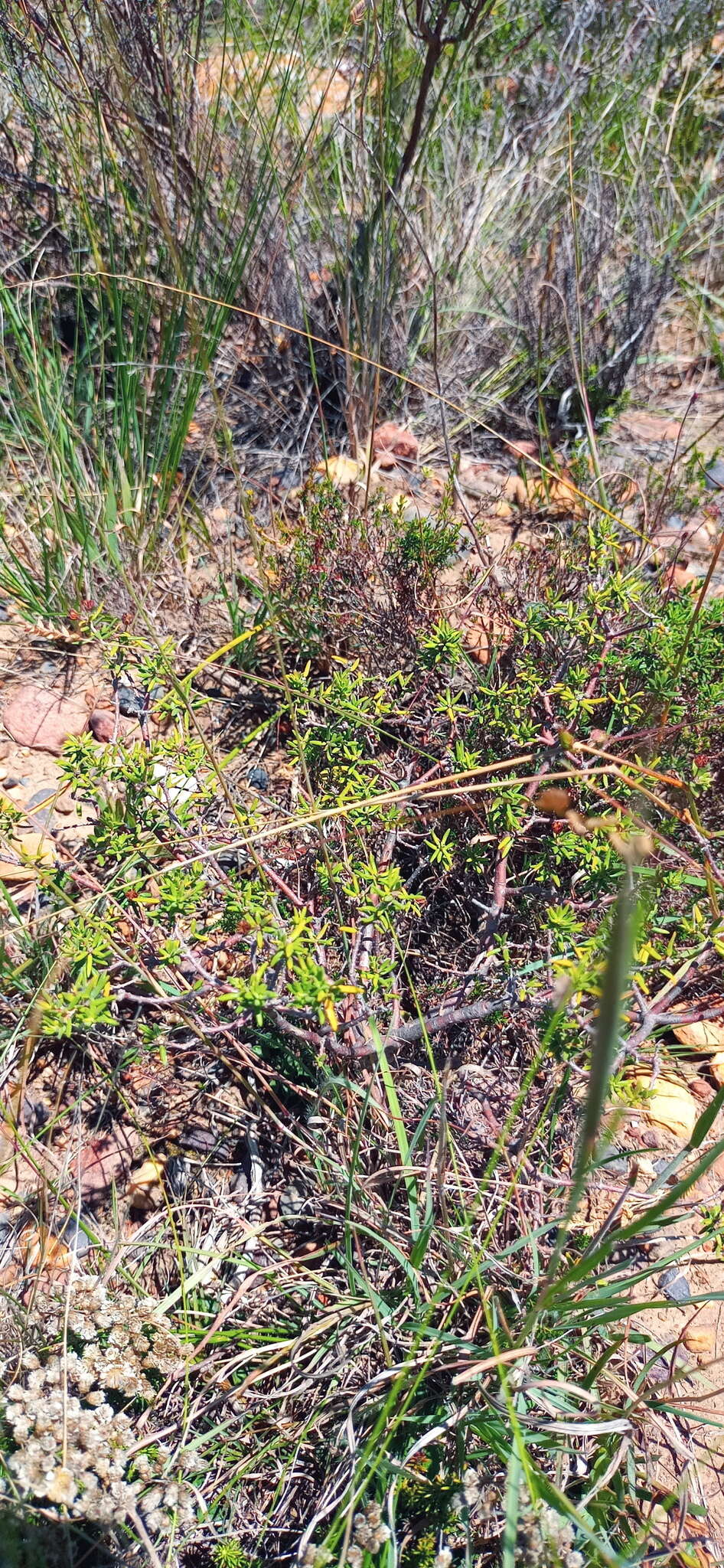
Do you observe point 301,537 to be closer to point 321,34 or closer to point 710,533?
point 710,533

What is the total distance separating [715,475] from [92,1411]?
2723 millimetres

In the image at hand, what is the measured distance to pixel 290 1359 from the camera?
4.40 ft

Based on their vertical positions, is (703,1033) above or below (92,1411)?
above

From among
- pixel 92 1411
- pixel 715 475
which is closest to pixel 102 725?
pixel 92 1411

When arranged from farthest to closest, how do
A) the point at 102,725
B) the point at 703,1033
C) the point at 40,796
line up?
the point at 102,725, the point at 40,796, the point at 703,1033

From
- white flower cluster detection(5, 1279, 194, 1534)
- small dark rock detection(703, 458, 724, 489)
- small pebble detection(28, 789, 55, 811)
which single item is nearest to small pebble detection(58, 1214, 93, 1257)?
white flower cluster detection(5, 1279, 194, 1534)

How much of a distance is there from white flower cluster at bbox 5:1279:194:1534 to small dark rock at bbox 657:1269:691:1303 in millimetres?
790

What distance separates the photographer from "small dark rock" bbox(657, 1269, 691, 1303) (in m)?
1.51

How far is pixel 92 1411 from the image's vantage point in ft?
4.00

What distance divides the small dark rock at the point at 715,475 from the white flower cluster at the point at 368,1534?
8.29 ft

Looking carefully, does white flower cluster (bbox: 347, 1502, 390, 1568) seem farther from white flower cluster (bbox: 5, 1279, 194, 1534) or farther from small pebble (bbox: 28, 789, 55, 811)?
small pebble (bbox: 28, 789, 55, 811)

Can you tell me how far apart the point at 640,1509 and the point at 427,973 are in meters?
0.84

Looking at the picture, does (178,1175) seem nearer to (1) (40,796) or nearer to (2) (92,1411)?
(2) (92,1411)

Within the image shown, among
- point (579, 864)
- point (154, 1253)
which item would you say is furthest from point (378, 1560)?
point (579, 864)
